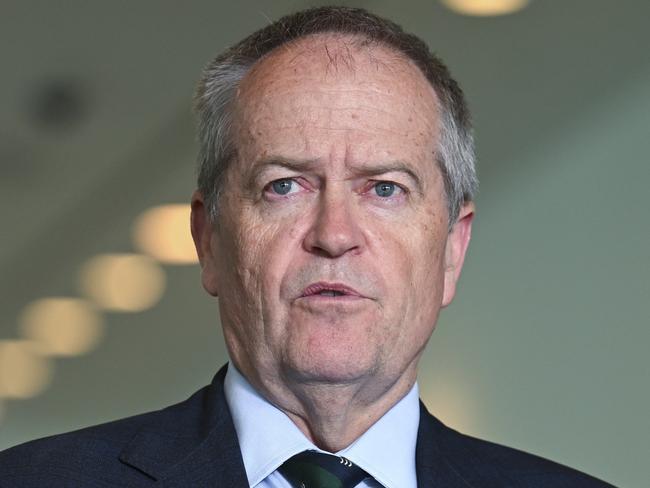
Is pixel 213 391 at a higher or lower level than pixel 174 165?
lower

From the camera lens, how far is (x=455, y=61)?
4.11 m

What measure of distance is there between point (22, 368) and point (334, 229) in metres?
1.86

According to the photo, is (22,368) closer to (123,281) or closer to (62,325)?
(62,325)

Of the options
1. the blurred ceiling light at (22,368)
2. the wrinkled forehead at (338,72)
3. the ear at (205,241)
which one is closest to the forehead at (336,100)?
the wrinkled forehead at (338,72)

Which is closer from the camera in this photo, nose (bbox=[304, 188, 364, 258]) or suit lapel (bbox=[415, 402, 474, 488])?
nose (bbox=[304, 188, 364, 258])

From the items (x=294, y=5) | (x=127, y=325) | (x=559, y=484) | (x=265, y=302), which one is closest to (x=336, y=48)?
(x=265, y=302)

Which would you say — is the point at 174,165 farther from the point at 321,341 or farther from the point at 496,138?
the point at 321,341

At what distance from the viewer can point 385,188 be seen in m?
2.59

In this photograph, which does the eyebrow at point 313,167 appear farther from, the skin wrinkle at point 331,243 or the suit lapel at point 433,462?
the suit lapel at point 433,462

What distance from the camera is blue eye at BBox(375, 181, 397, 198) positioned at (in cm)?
258

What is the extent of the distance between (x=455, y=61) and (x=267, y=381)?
1746 millimetres

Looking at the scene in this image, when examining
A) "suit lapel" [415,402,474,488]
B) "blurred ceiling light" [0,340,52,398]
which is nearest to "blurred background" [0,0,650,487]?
"blurred ceiling light" [0,340,52,398]

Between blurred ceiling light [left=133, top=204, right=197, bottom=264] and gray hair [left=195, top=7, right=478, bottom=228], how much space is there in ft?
4.47

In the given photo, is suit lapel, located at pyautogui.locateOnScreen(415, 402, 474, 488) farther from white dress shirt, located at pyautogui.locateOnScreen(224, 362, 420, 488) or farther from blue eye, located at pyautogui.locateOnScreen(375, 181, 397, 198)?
blue eye, located at pyautogui.locateOnScreen(375, 181, 397, 198)
